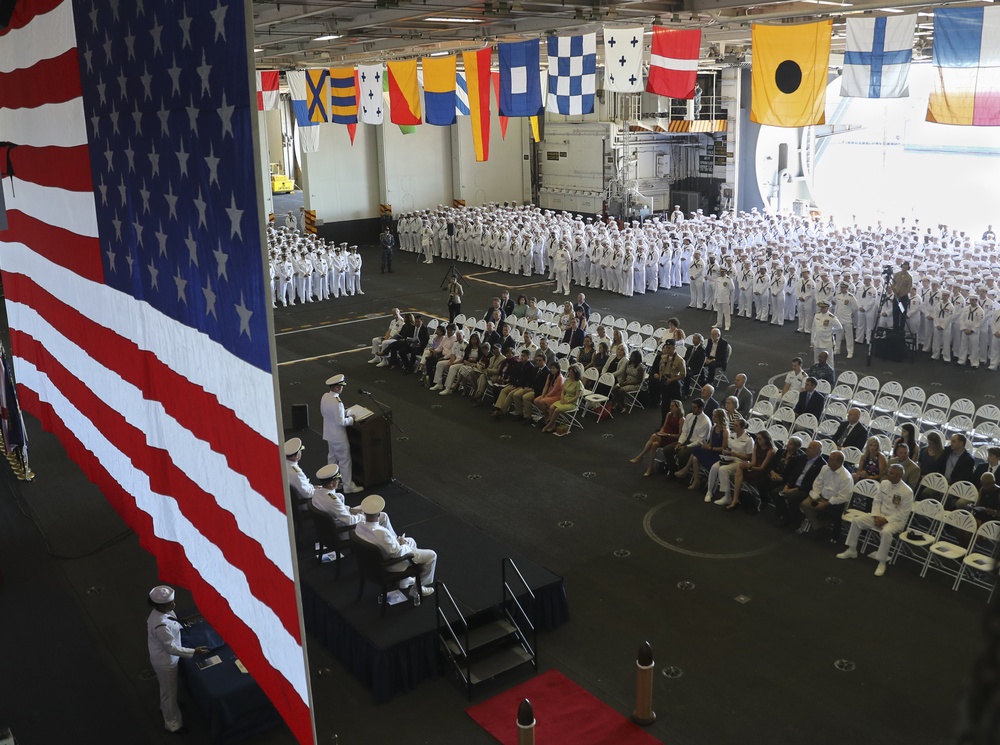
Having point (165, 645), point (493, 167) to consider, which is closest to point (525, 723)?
point (165, 645)

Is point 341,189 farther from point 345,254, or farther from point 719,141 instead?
point 719,141

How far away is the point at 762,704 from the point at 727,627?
125 centimetres

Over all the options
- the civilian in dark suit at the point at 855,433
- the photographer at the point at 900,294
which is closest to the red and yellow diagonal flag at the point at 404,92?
the photographer at the point at 900,294

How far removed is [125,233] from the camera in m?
4.71

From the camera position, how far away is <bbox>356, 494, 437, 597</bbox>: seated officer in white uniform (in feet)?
28.6

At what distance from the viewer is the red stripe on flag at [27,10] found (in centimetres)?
522

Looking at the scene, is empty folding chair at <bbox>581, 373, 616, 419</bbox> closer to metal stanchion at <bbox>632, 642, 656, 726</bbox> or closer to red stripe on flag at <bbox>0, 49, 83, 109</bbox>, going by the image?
metal stanchion at <bbox>632, 642, 656, 726</bbox>

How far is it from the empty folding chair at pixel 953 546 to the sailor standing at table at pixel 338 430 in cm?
696

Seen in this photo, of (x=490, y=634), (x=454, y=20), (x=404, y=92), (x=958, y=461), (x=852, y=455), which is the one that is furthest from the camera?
(x=404, y=92)

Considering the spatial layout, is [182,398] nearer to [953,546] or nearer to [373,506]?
[373,506]

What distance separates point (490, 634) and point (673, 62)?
11286 mm

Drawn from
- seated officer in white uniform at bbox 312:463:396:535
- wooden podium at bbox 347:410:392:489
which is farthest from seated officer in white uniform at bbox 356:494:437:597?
wooden podium at bbox 347:410:392:489

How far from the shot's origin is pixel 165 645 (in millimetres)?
7707

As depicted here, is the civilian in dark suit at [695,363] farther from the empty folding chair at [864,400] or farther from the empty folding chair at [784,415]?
the empty folding chair at [864,400]
